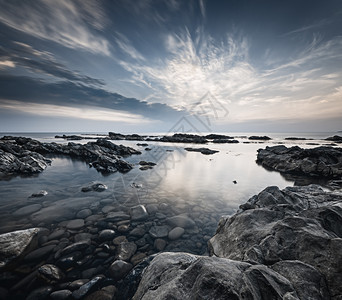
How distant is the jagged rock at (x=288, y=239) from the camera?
95.6 inches

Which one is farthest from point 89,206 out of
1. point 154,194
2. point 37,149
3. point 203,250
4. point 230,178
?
point 37,149

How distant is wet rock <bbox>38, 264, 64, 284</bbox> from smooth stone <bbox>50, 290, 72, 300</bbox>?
41 centimetres

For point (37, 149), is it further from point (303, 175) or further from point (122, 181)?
point (303, 175)

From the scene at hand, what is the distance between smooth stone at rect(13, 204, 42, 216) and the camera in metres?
6.76

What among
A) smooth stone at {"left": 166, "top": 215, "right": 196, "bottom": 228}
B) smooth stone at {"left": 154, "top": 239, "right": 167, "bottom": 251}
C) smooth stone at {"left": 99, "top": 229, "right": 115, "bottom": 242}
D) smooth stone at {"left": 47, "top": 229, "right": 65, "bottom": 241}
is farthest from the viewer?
smooth stone at {"left": 166, "top": 215, "right": 196, "bottom": 228}

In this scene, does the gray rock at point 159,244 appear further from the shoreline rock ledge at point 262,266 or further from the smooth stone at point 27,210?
the smooth stone at point 27,210

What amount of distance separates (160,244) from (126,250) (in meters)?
1.15

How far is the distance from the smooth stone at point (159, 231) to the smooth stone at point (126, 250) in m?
0.88

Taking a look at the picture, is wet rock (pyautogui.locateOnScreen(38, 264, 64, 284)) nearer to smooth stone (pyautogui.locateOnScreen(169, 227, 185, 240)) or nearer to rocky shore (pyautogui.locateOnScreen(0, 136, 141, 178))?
smooth stone (pyautogui.locateOnScreen(169, 227, 185, 240))

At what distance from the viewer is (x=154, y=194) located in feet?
32.0

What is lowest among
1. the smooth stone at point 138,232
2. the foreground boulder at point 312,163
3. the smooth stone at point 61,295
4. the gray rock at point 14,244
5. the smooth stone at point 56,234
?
the smooth stone at point 138,232

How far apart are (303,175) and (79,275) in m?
20.6

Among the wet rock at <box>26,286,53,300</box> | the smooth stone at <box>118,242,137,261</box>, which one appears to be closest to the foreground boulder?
the smooth stone at <box>118,242,137,261</box>

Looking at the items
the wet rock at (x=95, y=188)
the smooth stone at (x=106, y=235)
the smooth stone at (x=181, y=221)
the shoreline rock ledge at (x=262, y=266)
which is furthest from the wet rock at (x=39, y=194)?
the shoreline rock ledge at (x=262, y=266)
